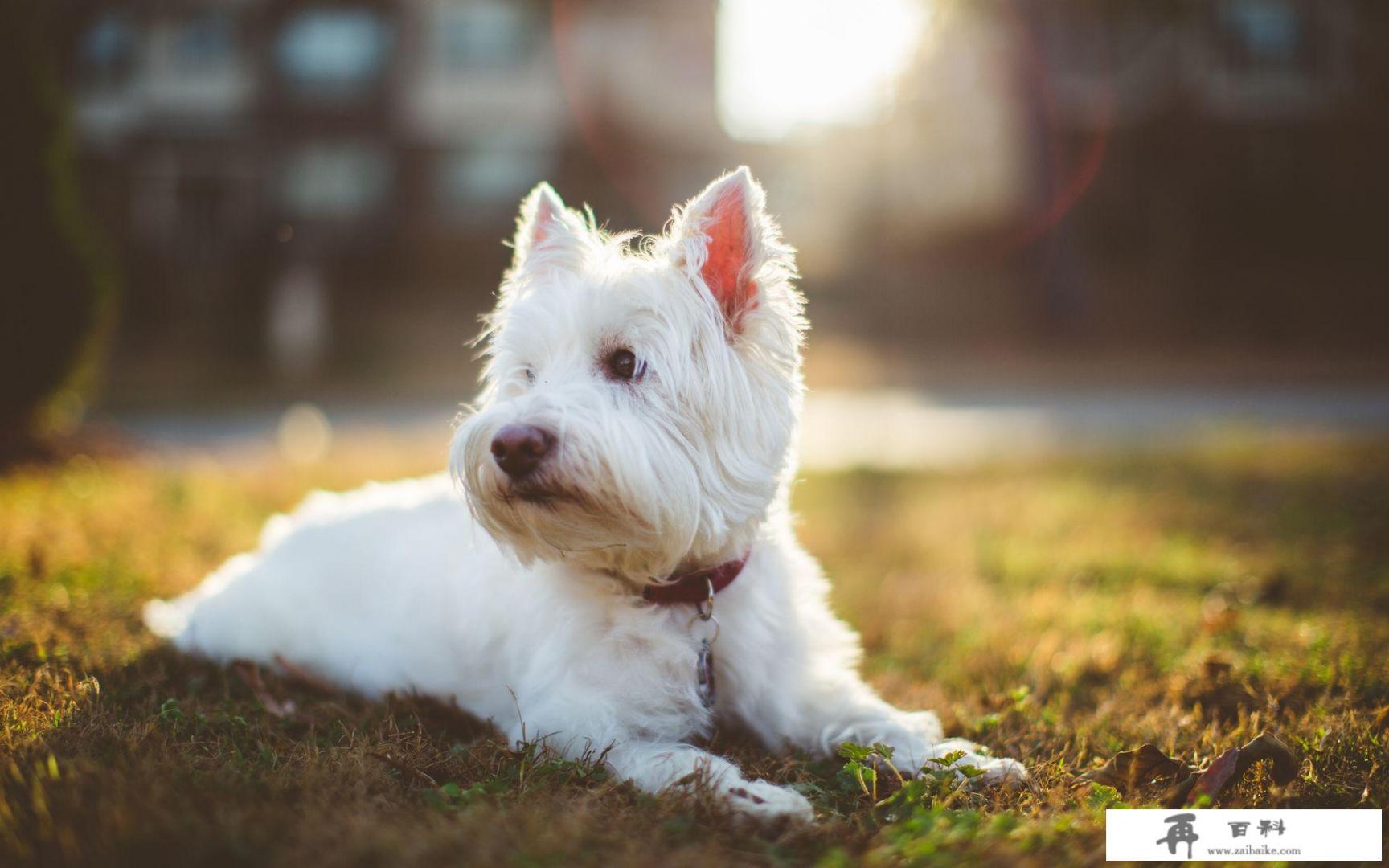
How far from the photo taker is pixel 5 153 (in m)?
7.32

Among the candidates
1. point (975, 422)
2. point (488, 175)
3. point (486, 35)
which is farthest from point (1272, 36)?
point (488, 175)

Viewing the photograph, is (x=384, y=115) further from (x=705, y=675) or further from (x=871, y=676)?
(x=705, y=675)

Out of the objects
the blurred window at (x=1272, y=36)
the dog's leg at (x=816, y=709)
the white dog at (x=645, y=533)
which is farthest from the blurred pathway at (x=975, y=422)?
the blurred window at (x=1272, y=36)

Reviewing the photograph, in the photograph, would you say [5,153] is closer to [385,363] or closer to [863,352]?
[385,363]

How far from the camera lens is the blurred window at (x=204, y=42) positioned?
26.2 m

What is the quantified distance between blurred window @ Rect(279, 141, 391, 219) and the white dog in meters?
25.3

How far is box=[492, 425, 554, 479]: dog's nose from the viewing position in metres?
2.55

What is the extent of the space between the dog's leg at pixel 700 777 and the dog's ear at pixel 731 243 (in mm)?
1268

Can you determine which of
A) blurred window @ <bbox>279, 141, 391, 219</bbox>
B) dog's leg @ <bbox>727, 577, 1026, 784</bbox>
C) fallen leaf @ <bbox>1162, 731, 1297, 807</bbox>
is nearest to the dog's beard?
dog's leg @ <bbox>727, 577, 1026, 784</bbox>

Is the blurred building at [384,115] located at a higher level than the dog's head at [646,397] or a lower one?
higher

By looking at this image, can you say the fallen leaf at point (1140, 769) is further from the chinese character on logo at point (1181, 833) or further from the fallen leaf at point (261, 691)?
the fallen leaf at point (261, 691)

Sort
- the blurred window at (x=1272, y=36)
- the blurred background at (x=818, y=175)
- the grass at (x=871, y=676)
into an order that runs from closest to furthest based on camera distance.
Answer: the grass at (x=871, y=676) < the blurred background at (x=818, y=175) < the blurred window at (x=1272, y=36)

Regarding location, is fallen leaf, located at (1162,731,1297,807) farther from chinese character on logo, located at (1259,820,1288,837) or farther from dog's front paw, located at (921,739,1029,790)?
dog's front paw, located at (921,739,1029,790)

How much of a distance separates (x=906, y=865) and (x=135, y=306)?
22.6m
